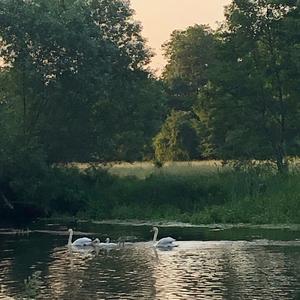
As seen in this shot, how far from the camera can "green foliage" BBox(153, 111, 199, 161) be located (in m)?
86.0

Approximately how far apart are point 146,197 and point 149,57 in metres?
11.0

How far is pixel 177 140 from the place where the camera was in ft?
284

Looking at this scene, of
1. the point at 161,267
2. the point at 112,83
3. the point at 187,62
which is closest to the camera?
the point at 161,267

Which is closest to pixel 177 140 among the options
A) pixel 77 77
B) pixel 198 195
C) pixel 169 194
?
pixel 77 77

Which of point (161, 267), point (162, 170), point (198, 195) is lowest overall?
point (161, 267)

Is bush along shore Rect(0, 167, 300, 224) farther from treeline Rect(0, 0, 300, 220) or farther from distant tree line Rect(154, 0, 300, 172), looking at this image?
distant tree line Rect(154, 0, 300, 172)

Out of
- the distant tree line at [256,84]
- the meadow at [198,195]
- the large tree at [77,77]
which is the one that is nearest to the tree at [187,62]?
the large tree at [77,77]

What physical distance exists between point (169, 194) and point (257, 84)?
27.2 feet

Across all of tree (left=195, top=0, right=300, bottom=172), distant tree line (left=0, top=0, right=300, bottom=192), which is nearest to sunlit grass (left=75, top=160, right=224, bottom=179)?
distant tree line (left=0, top=0, right=300, bottom=192)

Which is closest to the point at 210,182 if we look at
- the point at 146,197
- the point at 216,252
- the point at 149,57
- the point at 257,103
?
the point at 146,197

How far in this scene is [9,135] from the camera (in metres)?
49.0

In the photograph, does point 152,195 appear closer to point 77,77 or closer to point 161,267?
point 77,77

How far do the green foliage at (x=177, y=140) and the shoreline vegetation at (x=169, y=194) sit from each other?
31806mm

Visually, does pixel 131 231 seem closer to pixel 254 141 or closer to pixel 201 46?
pixel 254 141
